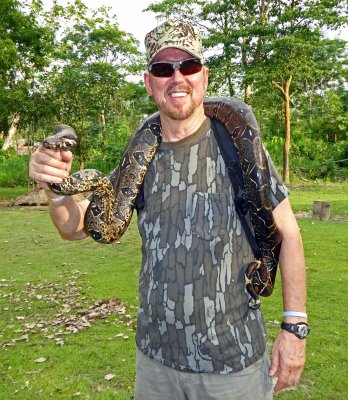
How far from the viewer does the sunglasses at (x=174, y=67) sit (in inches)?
103

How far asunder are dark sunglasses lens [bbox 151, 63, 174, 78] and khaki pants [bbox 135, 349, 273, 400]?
60.0 inches

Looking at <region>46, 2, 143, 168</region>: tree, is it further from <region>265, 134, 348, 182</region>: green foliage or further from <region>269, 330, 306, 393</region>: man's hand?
<region>269, 330, 306, 393</region>: man's hand

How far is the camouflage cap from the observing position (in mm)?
2623

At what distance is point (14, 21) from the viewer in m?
19.2

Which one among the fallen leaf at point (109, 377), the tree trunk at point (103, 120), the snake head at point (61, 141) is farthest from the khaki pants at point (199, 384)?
the tree trunk at point (103, 120)

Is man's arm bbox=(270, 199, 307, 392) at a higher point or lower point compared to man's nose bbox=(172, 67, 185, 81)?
lower

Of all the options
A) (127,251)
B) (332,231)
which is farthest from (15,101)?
(332,231)

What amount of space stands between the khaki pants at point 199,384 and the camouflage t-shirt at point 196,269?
5 centimetres

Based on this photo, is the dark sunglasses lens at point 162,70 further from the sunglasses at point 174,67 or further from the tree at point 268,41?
the tree at point 268,41

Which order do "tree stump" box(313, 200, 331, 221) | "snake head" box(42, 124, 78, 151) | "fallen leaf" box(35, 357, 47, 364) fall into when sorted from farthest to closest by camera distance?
1. "tree stump" box(313, 200, 331, 221)
2. "fallen leaf" box(35, 357, 47, 364)
3. "snake head" box(42, 124, 78, 151)

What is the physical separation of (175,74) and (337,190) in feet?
68.6

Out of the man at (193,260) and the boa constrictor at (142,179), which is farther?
the boa constrictor at (142,179)

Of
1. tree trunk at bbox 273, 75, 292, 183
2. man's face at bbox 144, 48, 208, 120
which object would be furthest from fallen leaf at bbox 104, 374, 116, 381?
tree trunk at bbox 273, 75, 292, 183

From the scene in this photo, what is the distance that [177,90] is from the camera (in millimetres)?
2541
